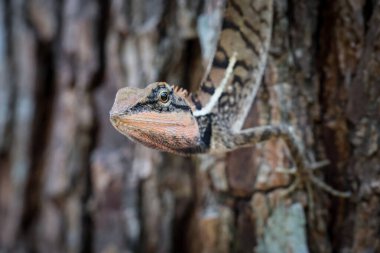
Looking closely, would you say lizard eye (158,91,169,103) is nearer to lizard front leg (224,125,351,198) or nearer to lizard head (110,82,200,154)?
lizard head (110,82,200,154)

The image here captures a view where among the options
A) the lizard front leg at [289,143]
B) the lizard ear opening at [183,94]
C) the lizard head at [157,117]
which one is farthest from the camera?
the lizard front leg at [289,143]

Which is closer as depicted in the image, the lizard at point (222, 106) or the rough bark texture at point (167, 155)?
the lizard at point (222, 106)

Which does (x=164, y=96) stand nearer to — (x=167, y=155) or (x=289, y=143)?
(x=289, y=143)

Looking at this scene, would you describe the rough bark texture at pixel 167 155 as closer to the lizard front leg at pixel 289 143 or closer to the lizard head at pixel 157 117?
the lizard front leg at pixel 289 143

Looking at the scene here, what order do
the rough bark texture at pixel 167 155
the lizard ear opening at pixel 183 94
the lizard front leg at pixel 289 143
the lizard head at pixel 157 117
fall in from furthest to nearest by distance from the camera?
the rough bark texture at pixel 167 155
the lizard front leg at pixel 289 143
the lizard ear opening at pixel 183 94
the lizard head at pixel 157 117

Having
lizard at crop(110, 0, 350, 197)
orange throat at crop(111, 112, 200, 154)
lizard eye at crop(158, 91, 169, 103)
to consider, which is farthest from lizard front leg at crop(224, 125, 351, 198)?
lizard eye at crop(158, 91, 169, 103)

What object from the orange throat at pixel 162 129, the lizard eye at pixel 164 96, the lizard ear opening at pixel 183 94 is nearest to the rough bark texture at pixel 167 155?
the lizard ear opening at pixel 183 94

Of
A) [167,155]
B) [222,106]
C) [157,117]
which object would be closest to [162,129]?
[157,117]
